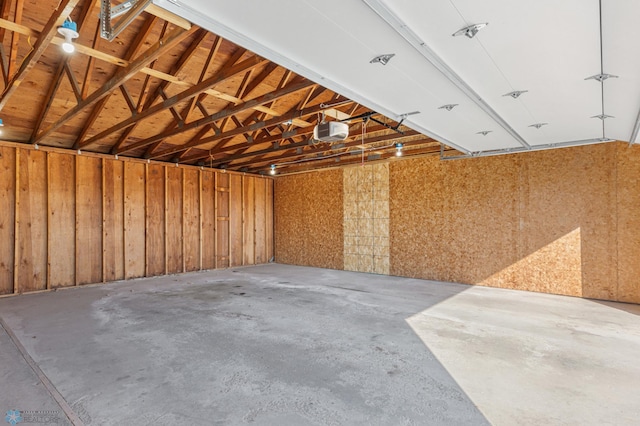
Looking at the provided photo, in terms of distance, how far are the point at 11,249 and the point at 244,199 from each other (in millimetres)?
5152

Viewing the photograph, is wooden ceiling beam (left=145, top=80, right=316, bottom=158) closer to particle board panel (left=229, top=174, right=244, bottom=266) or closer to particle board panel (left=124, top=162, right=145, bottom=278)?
particle board panel (left=124, top=162, right=145, bottom=278)

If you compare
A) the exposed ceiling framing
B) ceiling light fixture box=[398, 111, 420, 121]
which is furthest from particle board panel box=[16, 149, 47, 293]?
ceiling light fixture box=[398, 111, 420, 121]

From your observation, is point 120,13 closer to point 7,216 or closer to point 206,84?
point 206,84

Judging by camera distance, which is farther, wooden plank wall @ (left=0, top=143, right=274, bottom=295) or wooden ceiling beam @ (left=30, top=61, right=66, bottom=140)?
wooden plank wall @ (left=0, top=143, right=274, bottom=295)

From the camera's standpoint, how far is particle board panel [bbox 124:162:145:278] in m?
7.12

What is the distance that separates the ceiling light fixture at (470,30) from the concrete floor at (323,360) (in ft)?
8.00

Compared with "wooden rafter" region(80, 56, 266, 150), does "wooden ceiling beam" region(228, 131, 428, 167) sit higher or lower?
lower

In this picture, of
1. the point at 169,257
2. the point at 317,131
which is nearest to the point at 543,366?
the point at 317,131

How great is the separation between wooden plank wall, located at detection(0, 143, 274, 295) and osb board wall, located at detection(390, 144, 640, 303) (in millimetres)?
4767

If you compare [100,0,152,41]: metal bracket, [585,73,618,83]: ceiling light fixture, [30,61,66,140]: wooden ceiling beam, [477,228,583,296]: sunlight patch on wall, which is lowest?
[477,228,583,296]: sunlight patch on wall

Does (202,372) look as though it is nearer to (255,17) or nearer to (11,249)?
(255,17)

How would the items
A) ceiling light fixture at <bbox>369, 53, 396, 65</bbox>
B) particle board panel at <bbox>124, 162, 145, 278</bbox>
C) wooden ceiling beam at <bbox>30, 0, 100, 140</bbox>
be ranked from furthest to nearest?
particle board panel at <bbox>124, 162, 145, 278</bbox> → wooden ceiling beam at <bbox>30, 0, 100, 140</bbox> → ceiling light fixture at <bbox>369, 53, 396, 65</bbox>

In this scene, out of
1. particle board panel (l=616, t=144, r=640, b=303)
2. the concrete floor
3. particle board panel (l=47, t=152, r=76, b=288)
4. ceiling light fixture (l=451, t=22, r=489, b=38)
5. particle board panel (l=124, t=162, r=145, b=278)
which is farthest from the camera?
Result: particle board panel (l=124, t=162, r=145, b=278)
